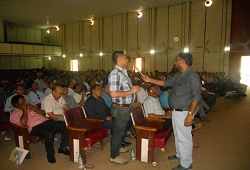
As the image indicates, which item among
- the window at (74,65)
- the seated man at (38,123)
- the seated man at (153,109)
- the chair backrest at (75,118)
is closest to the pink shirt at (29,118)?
the seated man at (38,123)

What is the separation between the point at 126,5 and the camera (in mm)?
12234

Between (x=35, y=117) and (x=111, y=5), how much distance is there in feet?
34.8

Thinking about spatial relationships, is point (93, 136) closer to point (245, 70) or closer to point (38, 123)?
point (38, 123)

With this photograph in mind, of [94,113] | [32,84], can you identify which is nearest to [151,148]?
[94,113]

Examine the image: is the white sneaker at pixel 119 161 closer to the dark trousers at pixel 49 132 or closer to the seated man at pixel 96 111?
the seated man at pixel 96 111

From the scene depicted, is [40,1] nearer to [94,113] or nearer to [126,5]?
[126,5]

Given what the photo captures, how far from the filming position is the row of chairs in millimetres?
2930

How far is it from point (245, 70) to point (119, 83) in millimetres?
10727

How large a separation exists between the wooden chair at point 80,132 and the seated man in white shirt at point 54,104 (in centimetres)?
41

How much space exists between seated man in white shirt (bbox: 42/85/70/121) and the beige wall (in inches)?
402

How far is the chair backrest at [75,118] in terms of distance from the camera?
121 inches

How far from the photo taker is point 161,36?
43.0 ft

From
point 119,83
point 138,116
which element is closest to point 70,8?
point 138,116

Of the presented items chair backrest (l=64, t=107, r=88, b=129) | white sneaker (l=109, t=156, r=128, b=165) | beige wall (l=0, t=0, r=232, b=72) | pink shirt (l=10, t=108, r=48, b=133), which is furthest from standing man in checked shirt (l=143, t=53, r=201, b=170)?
beige wall (l=0, t=0, r=232, b=72)
